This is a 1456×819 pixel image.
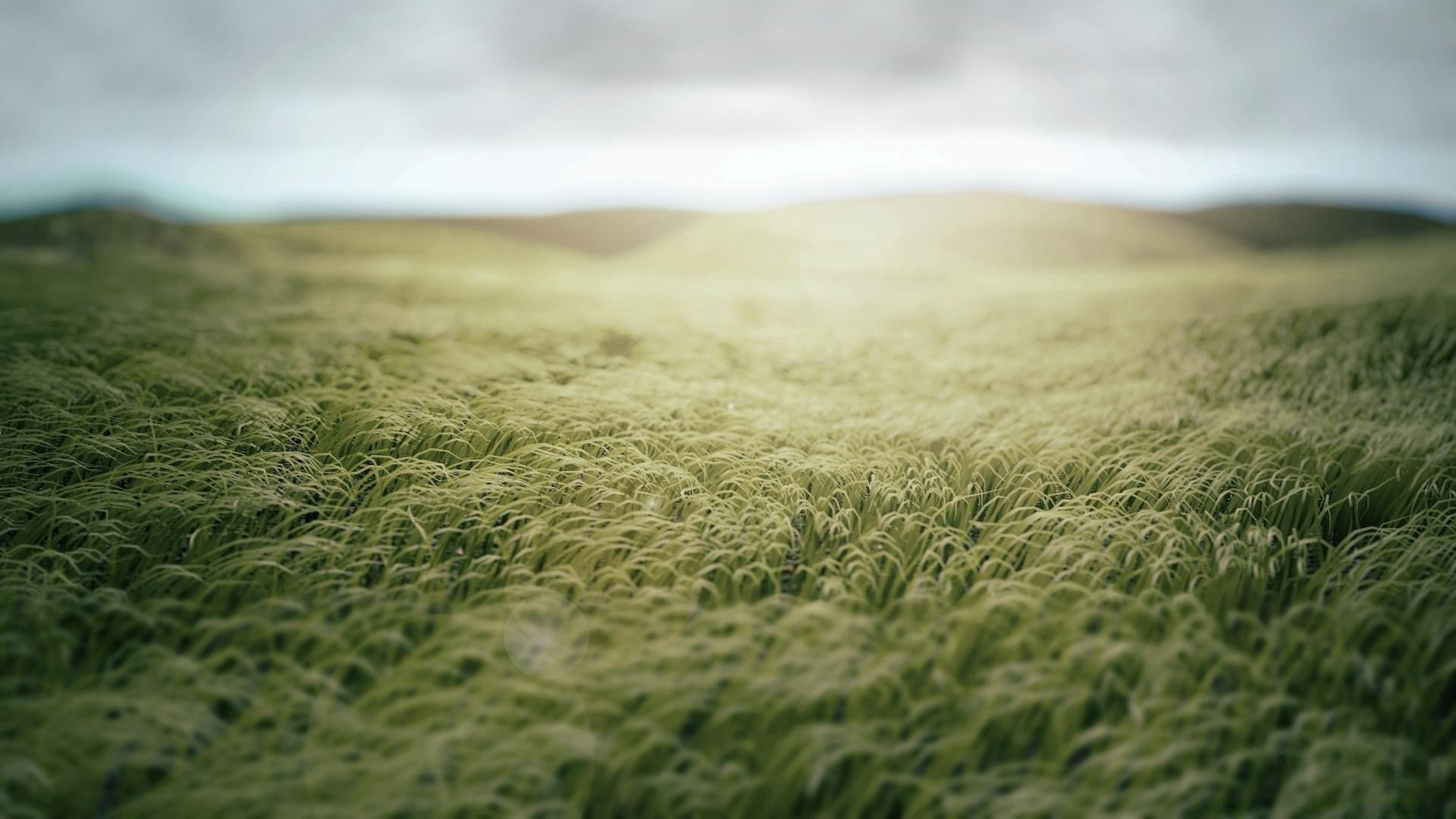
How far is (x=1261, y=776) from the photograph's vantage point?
1853 mm

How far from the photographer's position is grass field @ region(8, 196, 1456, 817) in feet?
5.96

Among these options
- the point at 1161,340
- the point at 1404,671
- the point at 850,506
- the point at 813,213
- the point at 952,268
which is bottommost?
the point at 1404,671

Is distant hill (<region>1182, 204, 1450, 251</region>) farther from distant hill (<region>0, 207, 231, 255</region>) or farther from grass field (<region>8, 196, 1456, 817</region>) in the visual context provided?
distant hill (<region>0, 207, 231, 255</region>)

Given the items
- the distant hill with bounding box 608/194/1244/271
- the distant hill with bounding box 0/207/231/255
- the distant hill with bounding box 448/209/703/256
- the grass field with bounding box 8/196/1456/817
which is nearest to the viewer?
the grass field with bounding box 8/196/1456/817

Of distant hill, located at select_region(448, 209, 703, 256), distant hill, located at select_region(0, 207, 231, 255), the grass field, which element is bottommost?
the grass field

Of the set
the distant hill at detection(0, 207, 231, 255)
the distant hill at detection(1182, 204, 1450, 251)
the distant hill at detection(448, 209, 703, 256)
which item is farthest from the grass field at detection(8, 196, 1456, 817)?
the distant hill at detection(1182, 204, 1450, 251)

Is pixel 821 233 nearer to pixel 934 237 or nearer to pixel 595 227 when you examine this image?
pixel 934 237

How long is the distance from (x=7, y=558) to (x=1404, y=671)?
443 centimetres

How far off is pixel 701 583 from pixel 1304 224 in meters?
40.4

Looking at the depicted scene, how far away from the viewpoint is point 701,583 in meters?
2.47

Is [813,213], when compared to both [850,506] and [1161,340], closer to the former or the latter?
[1161,340]

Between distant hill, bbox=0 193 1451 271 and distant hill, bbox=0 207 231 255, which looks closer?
distant hill, bbox=0 207 231 255

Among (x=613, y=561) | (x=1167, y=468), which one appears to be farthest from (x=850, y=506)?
(x=1167, y=468)

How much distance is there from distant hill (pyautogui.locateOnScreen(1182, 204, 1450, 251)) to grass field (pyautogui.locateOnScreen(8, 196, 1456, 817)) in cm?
3172
